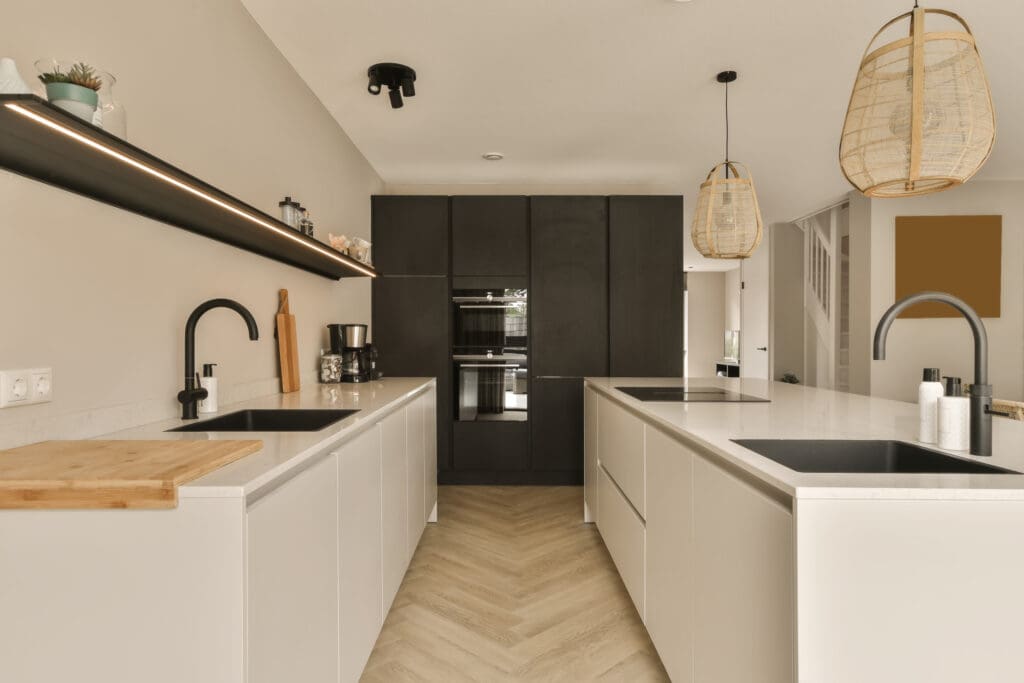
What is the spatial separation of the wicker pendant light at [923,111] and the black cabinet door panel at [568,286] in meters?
3.04

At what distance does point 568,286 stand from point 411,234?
1348 millimetres

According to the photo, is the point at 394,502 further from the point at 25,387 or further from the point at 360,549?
the point at 25,387

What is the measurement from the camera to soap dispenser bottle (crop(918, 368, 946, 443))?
1338mm

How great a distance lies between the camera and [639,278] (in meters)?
4.46

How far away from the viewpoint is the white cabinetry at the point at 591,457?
10.5 ft

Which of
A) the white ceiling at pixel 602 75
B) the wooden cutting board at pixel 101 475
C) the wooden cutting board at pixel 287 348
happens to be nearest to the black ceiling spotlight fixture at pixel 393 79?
the white ceiling at pixel 602 75

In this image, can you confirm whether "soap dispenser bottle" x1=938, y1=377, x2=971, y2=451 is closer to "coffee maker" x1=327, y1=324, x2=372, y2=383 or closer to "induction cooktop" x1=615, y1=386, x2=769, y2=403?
"induction cooktop" x1=615, y1=386, x2=769, y2=403

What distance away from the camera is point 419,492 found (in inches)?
114

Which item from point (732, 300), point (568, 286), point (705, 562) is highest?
point (732, 300)

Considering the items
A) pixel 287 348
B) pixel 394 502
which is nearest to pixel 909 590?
pixel 394 502

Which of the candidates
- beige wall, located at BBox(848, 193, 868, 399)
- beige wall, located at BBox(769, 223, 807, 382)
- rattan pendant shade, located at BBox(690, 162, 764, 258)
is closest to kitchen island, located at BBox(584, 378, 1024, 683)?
rattan pendant shade, located at BBox(690, 162, 764, 258)

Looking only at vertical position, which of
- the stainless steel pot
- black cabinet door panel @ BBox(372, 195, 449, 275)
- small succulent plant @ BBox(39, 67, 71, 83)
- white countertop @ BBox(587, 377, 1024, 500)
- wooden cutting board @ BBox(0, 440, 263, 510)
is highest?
black cabinet door panel @ BBox(372, 195, 449, 275)

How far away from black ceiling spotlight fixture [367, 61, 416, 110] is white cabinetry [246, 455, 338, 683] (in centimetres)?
219

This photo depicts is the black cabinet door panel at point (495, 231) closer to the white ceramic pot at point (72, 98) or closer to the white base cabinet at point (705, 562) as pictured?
the white base cabinet at point (705, 562)
